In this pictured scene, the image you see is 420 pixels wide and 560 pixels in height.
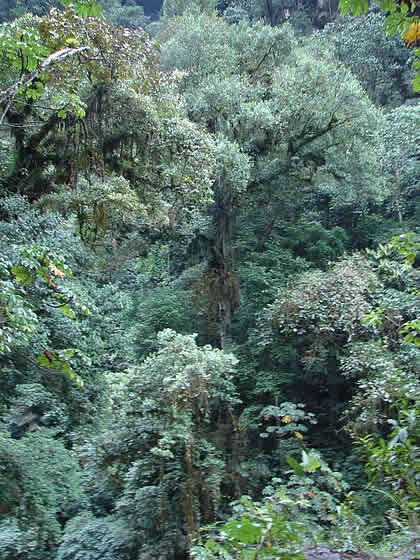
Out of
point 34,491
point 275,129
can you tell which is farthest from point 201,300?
point 34,491

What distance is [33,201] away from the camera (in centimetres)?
622

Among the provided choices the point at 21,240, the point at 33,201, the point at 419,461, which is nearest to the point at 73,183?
the point at 33,201

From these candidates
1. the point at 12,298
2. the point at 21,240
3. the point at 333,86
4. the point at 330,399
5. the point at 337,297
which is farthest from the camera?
the point at 333,86

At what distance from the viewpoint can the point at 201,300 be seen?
33.1 feet

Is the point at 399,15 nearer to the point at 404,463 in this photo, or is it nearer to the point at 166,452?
the point at 404,463

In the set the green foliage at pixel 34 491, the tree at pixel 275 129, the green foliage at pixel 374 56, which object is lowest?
the green foliage at pixel 34 491

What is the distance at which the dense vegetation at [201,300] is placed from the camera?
3.46m

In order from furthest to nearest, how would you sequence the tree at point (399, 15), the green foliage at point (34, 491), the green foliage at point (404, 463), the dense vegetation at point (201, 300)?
the green foliage at point (34, 491) < the dense vegetation at point (201, 300) < the green foliage at point (404, 463) < the tree at point (399, 15)

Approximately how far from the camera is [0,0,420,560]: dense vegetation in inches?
136

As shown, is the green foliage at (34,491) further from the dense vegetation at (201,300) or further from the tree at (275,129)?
the tree at (275,129)

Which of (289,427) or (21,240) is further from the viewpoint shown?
(289,427)

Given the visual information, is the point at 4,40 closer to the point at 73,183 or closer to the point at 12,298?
Result: the point at 12,298

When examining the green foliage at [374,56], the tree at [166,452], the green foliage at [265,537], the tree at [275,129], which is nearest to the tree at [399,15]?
the green foliage at [265,537]

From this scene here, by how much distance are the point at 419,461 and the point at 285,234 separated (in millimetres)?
9668
